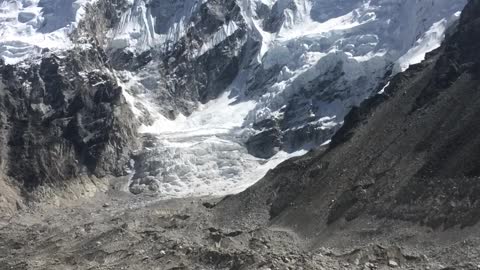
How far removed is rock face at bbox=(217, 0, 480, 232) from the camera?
260 ft

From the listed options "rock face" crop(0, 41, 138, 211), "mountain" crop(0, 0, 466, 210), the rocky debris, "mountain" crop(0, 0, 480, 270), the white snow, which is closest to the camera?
the rocky debris

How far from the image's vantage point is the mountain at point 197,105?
156 metres

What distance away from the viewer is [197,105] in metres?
198

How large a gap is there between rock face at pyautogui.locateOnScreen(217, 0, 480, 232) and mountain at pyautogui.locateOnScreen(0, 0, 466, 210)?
120 feet

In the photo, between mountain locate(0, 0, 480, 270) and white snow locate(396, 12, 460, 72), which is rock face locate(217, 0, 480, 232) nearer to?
mountain locate(0, 0, 480, 270)

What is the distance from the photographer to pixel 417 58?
485 ft

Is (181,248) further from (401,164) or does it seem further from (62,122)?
(62,122)

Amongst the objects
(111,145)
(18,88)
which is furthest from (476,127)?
(18,88)

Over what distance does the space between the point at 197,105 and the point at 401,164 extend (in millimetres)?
112054

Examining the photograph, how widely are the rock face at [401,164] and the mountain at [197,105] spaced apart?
120 ft

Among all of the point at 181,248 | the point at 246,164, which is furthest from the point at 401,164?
the point at 246,164

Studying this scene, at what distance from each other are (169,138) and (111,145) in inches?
544

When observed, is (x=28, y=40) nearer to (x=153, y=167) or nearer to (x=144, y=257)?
Answer: (x=153, y=167)

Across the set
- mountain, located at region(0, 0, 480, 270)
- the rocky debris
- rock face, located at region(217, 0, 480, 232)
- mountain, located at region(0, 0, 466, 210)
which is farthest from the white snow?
the rocky debris
